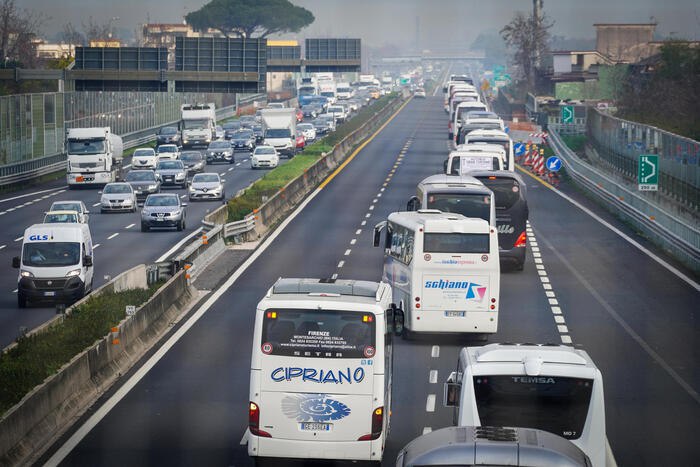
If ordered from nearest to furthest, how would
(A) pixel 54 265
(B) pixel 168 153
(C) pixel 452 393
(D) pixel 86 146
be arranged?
(C) pixel 452 393
(A) pixel 54 265
(D) pixel 86 146
(B) pixel 168 153

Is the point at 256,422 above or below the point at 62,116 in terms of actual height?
below

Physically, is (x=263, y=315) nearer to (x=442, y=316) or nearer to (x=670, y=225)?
(x=442, y=316)

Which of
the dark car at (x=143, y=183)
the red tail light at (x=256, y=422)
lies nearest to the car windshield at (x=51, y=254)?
the red tail light at (x=256, y=422)

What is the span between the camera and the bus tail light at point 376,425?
733 inches

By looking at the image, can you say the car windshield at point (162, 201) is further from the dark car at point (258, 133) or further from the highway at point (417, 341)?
the dark car at point (258, 133)

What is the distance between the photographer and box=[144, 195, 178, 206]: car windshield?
55.8m

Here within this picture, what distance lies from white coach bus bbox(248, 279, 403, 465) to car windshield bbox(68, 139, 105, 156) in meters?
58.6

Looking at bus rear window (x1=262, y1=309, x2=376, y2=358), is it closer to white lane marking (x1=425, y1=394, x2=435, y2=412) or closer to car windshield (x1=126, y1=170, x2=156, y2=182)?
white lane marking (x1=425, y1=394, x2=435, y2=412)

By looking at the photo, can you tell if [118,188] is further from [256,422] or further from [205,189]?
[256,422]

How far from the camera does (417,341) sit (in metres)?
31.2

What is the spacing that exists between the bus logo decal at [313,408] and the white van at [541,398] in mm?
2512

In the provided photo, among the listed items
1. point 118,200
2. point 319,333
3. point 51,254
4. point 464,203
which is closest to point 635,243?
point 464,203

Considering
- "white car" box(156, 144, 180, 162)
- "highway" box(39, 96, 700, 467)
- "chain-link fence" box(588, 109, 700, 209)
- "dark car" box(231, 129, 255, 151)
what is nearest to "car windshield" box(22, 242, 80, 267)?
"highway" box(39, 96, 700, 467)

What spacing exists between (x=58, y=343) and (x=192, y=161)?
58.8 metres
